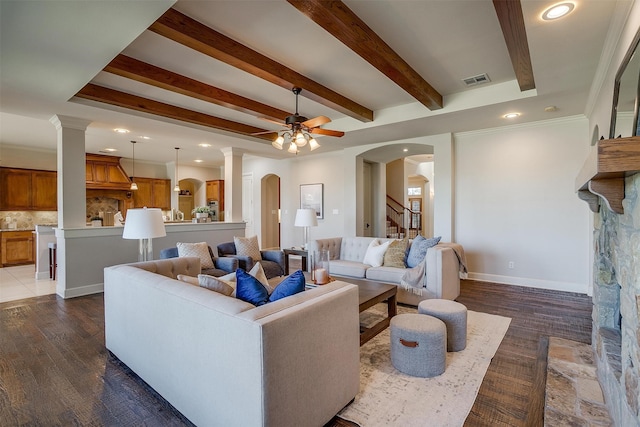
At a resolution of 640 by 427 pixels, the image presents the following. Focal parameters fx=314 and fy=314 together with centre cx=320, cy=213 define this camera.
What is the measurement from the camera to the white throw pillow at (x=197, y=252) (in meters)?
4.11

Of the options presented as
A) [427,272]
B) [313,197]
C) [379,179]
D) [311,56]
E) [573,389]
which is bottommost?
[573,389]

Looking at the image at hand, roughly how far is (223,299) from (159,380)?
93 cm

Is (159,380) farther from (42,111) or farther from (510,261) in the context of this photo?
(510,261)

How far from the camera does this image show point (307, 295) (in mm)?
1813

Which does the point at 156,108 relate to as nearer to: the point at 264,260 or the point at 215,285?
the point at 264,260

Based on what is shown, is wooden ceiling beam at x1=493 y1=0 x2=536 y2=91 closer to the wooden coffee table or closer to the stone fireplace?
the stone fireplace

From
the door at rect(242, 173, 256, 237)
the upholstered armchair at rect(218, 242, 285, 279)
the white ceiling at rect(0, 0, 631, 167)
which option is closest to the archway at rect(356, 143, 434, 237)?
the white ceiling at rect(0, 0, 631, 167)

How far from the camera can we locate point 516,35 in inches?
100

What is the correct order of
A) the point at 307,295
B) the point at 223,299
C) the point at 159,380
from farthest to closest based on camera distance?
1. the point at 159,380
2. the point at 307,295
3. the point at 223,299

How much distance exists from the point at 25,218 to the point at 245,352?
29.2 ft

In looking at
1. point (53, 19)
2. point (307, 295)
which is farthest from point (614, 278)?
point (53, 19)

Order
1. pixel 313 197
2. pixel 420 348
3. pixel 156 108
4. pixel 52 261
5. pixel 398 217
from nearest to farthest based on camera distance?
pixel 420 348 → pixel 156 108 → pixel 52 261 → pixel 313 197 → pixel 398 217

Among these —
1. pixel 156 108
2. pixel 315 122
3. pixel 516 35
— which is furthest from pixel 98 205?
pixel 516 35

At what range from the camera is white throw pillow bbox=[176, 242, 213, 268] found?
162 inches
